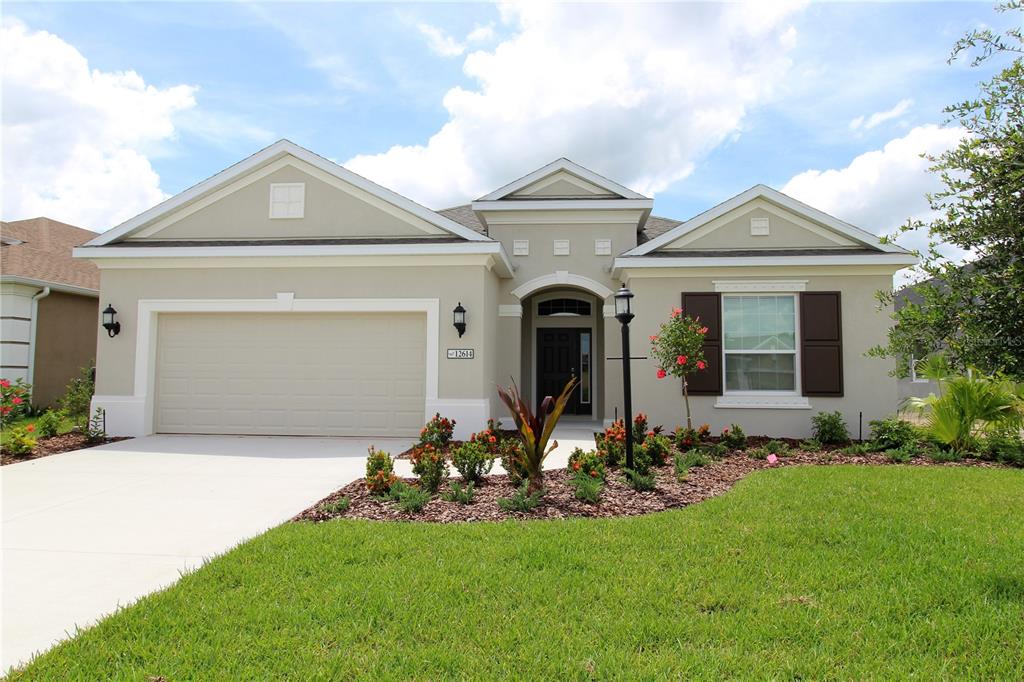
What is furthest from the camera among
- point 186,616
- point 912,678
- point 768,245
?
point 768,245

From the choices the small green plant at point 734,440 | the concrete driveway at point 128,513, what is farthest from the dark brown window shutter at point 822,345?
the concrete driveway at point 128,513

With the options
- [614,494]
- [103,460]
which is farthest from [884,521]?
[103,460]

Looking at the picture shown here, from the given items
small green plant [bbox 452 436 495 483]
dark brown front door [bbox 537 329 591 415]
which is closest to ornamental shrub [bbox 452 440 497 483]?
Answer: small green plant [bbox 452 436 495 483]

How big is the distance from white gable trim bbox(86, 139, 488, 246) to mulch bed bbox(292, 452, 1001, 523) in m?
5.86

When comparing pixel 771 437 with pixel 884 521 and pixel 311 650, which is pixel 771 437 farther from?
pixel 311 650

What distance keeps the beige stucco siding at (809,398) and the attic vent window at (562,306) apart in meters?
3.72

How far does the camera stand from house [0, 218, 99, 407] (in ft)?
43.9

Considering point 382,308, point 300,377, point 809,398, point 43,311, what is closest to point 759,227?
point 809,398

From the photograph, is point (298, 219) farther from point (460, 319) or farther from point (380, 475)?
point (380, 475)

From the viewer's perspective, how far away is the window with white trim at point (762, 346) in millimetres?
11242

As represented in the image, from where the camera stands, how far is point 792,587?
3.83 metres

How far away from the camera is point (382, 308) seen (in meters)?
11.0

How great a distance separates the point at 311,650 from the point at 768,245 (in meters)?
11.0

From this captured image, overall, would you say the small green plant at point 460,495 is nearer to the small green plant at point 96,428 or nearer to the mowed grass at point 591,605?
the mowed grass at point 591,605
